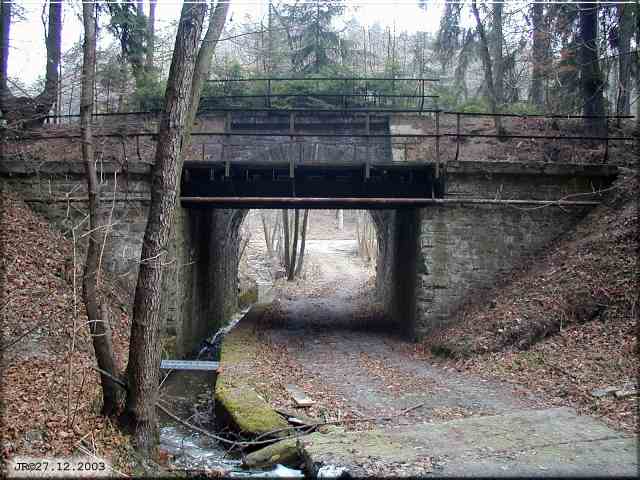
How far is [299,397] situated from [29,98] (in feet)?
20.7

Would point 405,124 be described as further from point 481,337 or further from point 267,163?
point 481,337

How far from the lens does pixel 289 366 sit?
11.1 metres

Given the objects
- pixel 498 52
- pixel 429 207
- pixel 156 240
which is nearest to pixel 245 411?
pixel 156 240

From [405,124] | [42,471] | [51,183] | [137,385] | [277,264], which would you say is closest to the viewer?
[42,471]

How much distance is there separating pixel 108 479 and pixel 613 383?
6.34 meters

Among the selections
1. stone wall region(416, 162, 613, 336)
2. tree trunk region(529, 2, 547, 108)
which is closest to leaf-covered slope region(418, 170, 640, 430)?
stone wall region(416, 162, 613, 336)

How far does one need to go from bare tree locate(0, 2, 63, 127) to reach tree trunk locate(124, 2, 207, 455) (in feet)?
6.73

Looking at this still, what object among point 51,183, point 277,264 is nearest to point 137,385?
point 51,183

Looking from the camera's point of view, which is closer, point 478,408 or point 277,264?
point 478,408

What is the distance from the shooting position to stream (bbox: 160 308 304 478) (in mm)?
6145

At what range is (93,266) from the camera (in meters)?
6.36

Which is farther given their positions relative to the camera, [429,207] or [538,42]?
[538,42]

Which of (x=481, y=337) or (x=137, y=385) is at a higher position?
(x=137, y=385)

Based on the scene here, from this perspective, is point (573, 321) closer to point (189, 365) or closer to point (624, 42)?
point (189, 365)
